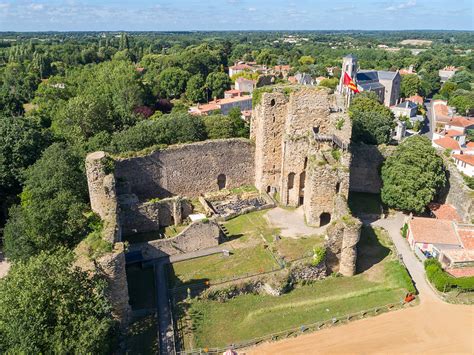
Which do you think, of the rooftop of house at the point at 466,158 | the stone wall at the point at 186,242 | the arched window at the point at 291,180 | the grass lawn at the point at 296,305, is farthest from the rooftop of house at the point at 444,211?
the stone wall at the point at 186,242

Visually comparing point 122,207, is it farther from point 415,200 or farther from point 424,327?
point 415,200

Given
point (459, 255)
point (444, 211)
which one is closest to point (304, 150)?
point (444, 211)

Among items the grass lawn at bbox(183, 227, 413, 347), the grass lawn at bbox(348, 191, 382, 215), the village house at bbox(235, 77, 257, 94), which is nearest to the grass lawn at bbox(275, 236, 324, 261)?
the grass lawn at bbox(183, 227, 413, 347)

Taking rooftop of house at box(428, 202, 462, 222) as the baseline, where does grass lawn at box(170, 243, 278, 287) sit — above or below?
below

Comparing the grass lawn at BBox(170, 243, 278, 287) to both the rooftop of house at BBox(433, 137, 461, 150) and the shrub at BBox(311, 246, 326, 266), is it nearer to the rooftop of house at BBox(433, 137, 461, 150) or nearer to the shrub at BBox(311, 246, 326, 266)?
the shrub at BBox(311, 246, 326, 266)

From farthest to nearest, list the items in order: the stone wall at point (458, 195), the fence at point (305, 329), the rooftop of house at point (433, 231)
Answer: the stone wall at point (458, 195) < the rooftop of house at point (433, 231) < the fence at point (305, 329)

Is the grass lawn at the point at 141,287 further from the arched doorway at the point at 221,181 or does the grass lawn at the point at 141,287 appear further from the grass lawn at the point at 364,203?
the grass lawn at the point at 364,203

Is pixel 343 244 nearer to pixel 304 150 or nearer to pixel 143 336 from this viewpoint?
pixel 304 150
